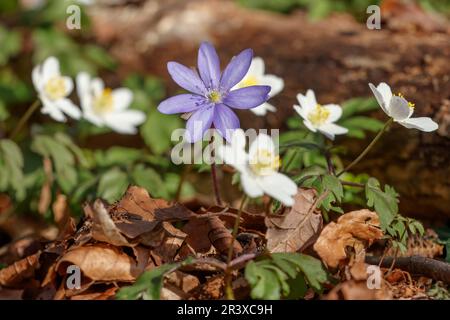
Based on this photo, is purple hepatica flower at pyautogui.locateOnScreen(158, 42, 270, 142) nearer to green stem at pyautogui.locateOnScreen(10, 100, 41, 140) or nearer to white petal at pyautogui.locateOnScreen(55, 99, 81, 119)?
white petal at pyautogui.locateOnScreen(55, 99, 81, 119)

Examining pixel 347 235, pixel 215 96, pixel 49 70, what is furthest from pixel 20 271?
pixel 49 70

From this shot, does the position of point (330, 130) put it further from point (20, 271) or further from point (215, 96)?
point (20, 271)

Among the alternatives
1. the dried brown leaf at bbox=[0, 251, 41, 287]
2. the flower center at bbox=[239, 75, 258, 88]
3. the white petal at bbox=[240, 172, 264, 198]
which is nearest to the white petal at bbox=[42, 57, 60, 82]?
the flower center at bbox=[239, 75, 258, 88]

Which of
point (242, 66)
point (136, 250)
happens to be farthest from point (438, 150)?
point (136, 250)

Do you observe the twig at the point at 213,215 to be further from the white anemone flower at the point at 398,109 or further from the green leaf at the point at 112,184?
the green leaf at the point at 112,184

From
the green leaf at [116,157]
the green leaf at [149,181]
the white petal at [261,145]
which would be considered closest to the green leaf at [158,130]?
the green leaf at [116,157]
